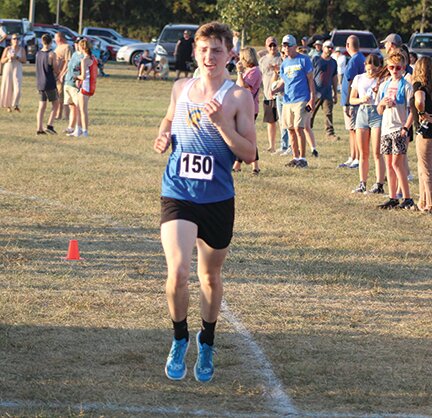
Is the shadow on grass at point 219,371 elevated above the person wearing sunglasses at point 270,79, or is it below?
below

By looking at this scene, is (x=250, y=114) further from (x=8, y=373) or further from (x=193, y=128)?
(x=8, y=373)

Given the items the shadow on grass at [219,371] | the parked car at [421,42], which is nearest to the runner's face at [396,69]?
the shadow on grass at [219,371]

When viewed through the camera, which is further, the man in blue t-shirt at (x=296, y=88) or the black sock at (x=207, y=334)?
the man in blue t-shirt at (x=296, y=88)

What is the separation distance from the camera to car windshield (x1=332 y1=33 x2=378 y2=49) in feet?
153

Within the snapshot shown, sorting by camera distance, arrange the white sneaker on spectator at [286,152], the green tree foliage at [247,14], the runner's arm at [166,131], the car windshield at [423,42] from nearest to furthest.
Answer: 1. the runner's arm at [166,131]
2. the white sneaker on spectator at [286,152]
3. the car windshield at [423,42]
4. the green tree foliage at [247,14]

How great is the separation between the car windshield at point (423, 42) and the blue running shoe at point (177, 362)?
4197 cm

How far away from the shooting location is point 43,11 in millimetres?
85688

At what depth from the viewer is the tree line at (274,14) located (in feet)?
255

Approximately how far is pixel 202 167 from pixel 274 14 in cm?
7037

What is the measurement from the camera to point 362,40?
48.0 metres

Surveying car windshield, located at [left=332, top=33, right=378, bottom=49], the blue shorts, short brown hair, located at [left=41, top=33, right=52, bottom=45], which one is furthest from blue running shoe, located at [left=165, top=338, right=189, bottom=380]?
car windshield, located at [left=332, top=33, right=378, bottom=49]

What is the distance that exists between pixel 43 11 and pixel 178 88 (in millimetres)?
81136

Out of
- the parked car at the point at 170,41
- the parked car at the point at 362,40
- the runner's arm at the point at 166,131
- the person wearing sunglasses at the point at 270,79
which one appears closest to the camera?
the runner's arm at the point at 166,131

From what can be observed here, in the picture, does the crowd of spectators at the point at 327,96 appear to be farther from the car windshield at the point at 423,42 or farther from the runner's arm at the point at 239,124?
the car windshield at the point at 423,42
